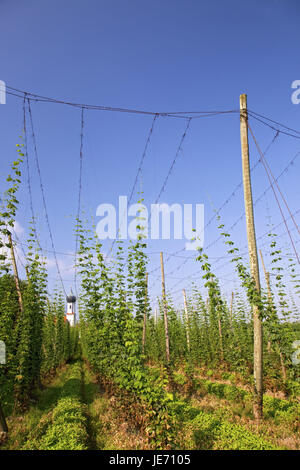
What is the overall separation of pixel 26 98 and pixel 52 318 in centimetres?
2073

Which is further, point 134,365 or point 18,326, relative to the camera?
point 18,326

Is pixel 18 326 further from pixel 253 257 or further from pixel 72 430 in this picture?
pixel 253 257

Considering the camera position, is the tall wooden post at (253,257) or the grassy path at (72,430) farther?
the tall wooden post at (253,257)

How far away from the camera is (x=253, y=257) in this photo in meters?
6.26

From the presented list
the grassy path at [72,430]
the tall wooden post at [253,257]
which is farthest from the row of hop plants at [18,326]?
the tall wooden post at [253,257]

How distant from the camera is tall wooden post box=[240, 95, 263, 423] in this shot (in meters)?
6.05

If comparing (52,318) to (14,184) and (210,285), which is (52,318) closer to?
(14,184)

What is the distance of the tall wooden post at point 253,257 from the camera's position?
6051 mm

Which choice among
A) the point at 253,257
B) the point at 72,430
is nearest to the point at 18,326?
the point at 72,430

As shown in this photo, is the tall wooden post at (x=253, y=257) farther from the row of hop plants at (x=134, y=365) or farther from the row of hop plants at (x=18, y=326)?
the row of hop plants at (x=18, y=326)

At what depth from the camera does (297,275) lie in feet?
24.2

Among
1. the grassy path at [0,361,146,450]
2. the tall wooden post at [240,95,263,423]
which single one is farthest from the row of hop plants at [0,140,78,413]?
the tall wooden post at [240,95,263,423]

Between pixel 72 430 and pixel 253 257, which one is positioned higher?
pixel 253 257
